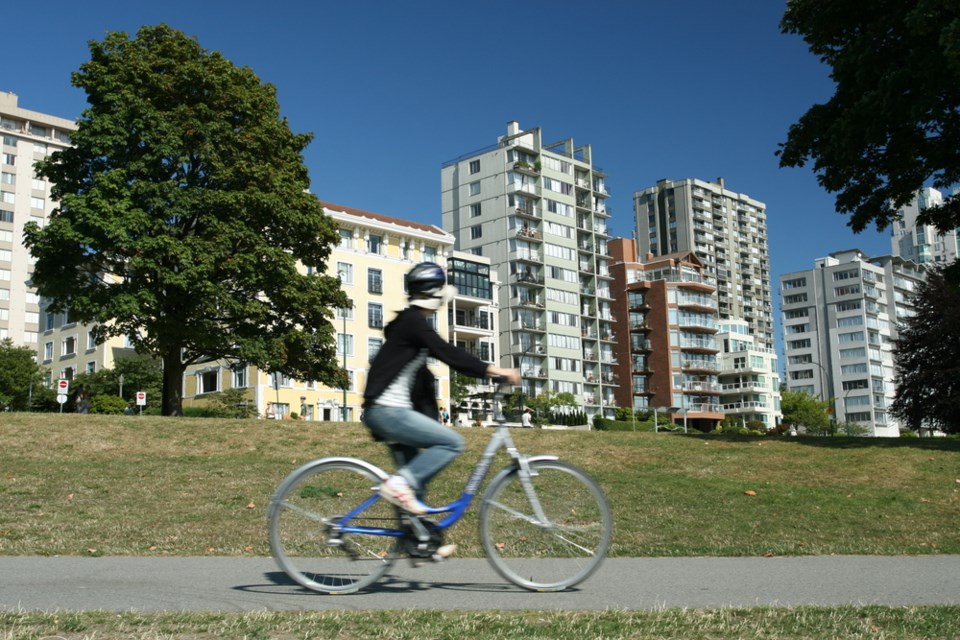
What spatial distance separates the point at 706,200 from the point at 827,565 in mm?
171952

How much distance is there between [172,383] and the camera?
32.6m

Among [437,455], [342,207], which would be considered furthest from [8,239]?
[437,455]

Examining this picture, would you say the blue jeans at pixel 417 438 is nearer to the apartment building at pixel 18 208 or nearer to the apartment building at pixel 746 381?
the apartment building at pixel 18 208

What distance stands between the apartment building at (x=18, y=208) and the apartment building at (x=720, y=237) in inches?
4115

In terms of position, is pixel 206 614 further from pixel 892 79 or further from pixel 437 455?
pixel 892 79

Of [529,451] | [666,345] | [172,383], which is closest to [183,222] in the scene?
[172,383]

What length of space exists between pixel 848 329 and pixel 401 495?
6314 inches

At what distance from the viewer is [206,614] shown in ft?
17.0

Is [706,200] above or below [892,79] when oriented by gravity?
above

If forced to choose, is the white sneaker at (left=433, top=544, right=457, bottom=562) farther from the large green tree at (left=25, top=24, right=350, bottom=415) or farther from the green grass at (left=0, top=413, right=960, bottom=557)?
the large green tree at (left=25, top=24, right=350, bottom=415)

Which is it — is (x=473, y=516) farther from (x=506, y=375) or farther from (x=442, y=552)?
(x=506, y=375)

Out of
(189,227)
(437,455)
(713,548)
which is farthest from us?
(189,227)

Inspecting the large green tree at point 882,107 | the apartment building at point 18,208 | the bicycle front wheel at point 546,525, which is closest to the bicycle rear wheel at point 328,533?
the bicycle front wheel at point 546,525

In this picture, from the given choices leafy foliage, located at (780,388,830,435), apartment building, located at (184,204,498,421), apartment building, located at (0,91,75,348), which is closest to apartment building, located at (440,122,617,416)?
apartment building, located at (184,204,498,421)
